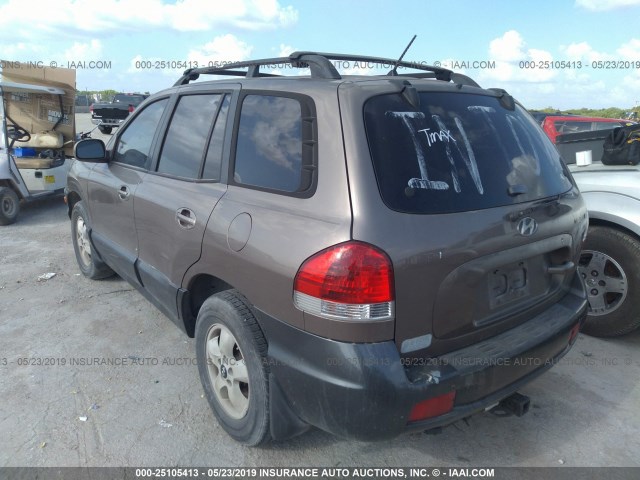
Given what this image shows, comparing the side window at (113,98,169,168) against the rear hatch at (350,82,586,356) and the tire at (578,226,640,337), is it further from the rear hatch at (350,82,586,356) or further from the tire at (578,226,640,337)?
the tire at (578,226,640,337)

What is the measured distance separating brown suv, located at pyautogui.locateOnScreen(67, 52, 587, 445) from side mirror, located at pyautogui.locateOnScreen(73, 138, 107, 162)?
136 cm

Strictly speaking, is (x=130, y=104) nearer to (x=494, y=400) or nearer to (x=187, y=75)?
(x=187, y=75)

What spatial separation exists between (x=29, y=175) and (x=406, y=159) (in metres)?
7.62

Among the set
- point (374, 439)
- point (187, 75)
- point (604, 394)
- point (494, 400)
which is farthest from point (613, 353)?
point (187, 75)

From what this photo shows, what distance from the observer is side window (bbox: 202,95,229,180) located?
2.70m

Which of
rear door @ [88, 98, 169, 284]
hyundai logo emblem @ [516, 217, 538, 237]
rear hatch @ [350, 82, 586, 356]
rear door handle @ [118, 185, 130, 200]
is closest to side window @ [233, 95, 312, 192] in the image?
rear hatch @ [350, 82, 586, 356]

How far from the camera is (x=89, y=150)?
392 centimetres

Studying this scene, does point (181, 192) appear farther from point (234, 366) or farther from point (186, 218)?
point (234, 366)

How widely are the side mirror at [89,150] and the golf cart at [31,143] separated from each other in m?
4.16

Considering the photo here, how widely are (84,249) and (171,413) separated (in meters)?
2.77

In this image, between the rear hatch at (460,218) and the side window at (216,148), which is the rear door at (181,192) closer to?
the side window at (216,148)

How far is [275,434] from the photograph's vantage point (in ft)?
7.70

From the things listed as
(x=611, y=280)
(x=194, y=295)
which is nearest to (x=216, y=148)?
(x=194, y=295)

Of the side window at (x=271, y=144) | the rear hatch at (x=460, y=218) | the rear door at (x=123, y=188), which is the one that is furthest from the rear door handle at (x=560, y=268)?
the rear door at (x=123, y=188)
